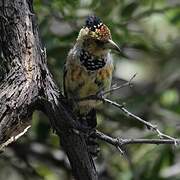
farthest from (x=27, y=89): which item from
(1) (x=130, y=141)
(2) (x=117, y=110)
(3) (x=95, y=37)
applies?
(2) (x=117, y=110)

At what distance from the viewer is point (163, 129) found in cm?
446

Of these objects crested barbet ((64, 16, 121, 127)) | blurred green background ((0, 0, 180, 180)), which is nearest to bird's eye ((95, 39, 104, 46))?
crested barbet ((64, 16, 121, 127))

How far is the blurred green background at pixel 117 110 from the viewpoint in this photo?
411 cm

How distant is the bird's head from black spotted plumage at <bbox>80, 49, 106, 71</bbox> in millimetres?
30

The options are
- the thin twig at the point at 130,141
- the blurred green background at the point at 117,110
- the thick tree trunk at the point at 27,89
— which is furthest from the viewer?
the blurred green background at the point at 117,110

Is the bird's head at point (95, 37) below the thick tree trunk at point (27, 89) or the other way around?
the other way around

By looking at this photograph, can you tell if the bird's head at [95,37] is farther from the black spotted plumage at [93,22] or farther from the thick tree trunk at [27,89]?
the thick tree trunk at [27,89]

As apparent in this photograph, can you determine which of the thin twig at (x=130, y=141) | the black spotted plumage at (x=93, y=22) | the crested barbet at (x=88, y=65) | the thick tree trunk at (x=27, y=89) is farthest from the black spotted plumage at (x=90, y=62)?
the thin twig at (x=130, y=141)

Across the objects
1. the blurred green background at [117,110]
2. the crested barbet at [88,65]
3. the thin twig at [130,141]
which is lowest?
the thin twig at [130,141]

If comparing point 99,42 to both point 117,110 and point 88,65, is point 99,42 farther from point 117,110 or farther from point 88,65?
point 117,110

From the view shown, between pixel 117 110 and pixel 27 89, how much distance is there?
5.38 feet

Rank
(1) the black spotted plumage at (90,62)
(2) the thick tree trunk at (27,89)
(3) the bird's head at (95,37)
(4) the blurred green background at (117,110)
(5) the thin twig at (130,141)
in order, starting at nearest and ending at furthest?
(5) the thin twig at (130,141)
(2) the thick tree trunk at (27,89)
(3) the bird's head at (95,37)
(1) the black spotted plumage at (90,62)
(4) the blurred green background at (117,110)

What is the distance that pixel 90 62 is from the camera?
139 inches

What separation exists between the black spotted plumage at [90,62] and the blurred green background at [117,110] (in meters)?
0.36
